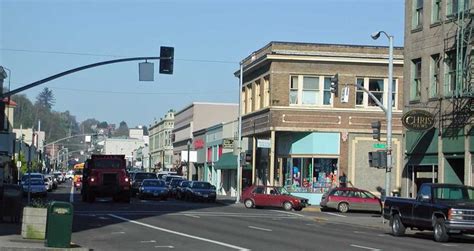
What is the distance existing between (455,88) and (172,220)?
14.2 metres

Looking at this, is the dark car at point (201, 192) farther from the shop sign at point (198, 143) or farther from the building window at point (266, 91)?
the shop sign at point (198, 143)

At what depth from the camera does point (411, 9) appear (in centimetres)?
3928

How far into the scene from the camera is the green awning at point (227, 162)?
6638 cm

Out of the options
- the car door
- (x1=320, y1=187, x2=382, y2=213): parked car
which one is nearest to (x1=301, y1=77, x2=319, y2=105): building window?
(x1=320, y1=187, x2=382, y2=213): parked car

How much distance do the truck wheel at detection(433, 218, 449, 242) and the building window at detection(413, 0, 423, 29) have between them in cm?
1670

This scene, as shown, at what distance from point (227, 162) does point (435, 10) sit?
35059mm

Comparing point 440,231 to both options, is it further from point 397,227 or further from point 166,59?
point 166,59

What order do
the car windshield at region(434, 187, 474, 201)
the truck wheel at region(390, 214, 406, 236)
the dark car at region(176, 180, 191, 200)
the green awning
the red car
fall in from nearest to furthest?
the car windshield at region(434, 187, 474, 201) → the truck wheel at region(390, 214, 406, 236) → the red car → the dark car at region(176, 180, 191, 200) → the green awning

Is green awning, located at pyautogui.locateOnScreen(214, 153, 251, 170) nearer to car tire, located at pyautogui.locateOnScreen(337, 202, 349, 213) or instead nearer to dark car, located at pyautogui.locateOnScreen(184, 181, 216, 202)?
dark car, located at pyautogui.locateOnScreen(184, 181, 216, 202)

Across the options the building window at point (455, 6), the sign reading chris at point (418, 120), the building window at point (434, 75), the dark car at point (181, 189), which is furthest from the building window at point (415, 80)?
the dark car at point (181, 189)

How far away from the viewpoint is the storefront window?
53906 millimetres

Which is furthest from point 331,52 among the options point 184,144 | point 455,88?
point 184,144

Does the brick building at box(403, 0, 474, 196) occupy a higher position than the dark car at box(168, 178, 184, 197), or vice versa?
the brick building at box(403, 0, 474, 196)

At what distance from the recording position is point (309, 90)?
5462 cm
